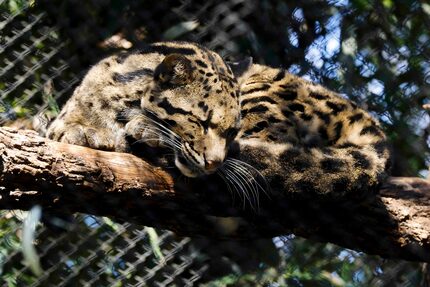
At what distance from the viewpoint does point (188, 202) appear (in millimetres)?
1767

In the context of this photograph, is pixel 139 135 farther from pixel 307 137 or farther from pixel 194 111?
pixel 307 137

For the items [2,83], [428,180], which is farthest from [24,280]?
[428,180]

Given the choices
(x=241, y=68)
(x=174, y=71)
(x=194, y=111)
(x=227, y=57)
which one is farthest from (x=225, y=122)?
(x=227, y=57)

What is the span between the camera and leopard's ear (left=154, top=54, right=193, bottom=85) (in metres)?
1.92

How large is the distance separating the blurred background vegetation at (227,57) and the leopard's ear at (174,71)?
22.1 inches

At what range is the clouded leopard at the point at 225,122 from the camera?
1815 millimetres

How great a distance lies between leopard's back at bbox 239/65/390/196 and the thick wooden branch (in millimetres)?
54

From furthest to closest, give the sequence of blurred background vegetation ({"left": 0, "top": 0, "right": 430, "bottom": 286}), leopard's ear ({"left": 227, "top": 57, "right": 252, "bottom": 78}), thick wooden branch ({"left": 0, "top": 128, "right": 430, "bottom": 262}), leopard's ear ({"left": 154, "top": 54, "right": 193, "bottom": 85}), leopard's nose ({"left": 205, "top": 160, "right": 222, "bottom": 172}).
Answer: blurred background vegetation ({"left": 0, "top": 0, "right": 430, "bottom": 286}) < leopard's ear ({"left": 227, "top": 57, "right": 252, "bottom": 78}) < leopard's ear ({"left": 154, "top": 54, "right": 193, "bottom": 85}) < leopard's nose ({"left": 205, "top": 160, "right": 222, "bottom": 172}) < thick wooden branch ({"left": 0, "top": 128, "right": 430, "bottom": 262})

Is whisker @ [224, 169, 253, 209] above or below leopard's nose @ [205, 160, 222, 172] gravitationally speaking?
below

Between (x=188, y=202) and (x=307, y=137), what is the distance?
38 cm

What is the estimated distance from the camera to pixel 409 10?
7.61ft

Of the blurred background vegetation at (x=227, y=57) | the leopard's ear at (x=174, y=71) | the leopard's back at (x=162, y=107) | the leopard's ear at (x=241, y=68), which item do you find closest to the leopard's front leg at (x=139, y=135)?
the leopard's back at (x=162, y=107)

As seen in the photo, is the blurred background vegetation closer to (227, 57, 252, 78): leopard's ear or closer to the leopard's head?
(227, 57, 252, 78): leopard's ear

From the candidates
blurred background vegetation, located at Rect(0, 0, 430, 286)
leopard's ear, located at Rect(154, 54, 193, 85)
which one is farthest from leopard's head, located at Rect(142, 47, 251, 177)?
blurred background vegetation, located at Rect(0, 0, 430, 286)
